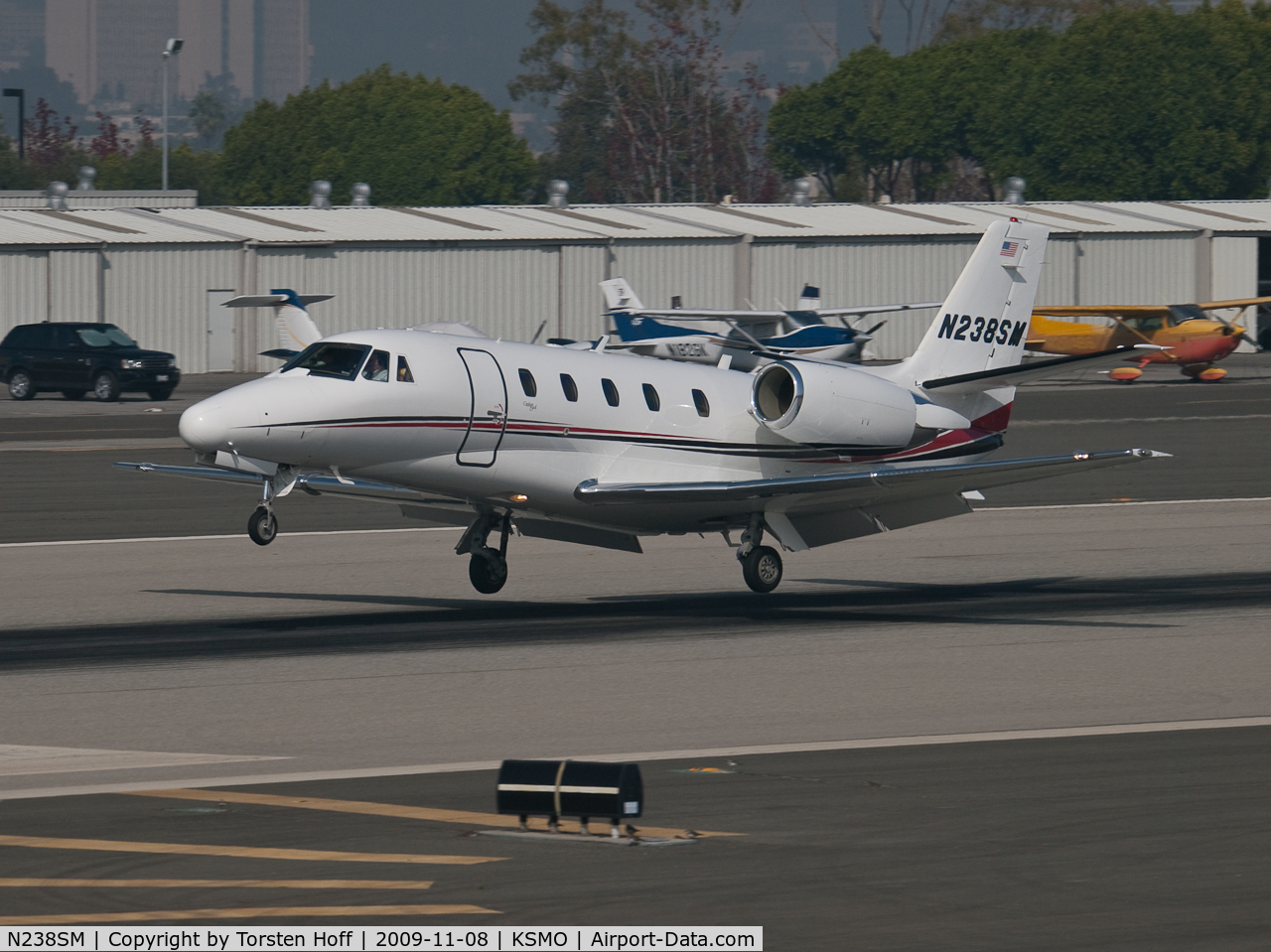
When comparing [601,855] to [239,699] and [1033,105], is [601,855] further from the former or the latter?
[1033,105]

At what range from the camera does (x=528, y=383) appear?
23422 mm

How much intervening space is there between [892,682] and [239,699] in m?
6.30

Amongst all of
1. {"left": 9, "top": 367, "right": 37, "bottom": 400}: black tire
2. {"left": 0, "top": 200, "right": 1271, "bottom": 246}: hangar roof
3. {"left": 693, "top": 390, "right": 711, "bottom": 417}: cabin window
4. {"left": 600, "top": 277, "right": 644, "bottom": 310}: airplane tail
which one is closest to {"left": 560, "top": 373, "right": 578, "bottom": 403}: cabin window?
{"left": 693, "top": 390, "right": 711, "bottom": 417}: cabin window

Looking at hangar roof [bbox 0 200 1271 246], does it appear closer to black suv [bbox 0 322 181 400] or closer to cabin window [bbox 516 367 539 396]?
black suv [bbox 0 322 181 400]

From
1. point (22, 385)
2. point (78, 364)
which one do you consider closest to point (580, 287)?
point (78, 364)

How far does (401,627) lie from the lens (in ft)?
75.2

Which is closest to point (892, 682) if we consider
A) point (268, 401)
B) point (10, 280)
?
point (268, 401)

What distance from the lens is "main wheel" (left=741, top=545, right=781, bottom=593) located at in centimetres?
2450

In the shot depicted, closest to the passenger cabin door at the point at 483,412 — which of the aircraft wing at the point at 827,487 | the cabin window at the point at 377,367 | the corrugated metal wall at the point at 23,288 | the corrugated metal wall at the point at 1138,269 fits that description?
the cabin window at the point at 377,367

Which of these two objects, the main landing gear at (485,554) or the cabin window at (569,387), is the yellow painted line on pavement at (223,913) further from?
the main landing gear at (485,554)

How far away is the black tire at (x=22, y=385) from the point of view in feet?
198

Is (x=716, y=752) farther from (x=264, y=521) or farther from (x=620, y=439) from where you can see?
(x=620, y=439)

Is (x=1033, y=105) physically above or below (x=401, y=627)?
above

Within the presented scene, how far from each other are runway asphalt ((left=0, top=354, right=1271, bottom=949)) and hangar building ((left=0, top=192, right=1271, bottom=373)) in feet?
128
